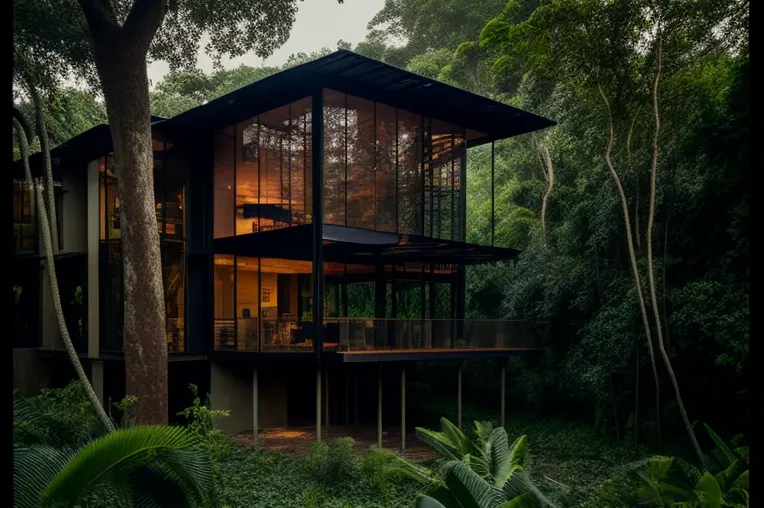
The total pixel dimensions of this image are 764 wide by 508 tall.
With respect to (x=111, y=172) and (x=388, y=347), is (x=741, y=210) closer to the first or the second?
(x=388, y=347)

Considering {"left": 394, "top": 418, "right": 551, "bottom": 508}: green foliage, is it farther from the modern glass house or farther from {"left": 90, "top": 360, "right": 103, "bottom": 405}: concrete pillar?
{"left": 90, "top": 360, "right": 103, "bottom": 405}: concrete pillar

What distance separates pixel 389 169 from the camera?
18375mm

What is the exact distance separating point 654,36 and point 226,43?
10379mm

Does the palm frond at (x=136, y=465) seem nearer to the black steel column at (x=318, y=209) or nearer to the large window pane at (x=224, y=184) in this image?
the black steel column at (x=318, y=209)

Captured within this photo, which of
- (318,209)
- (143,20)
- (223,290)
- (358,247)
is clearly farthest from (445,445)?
(223,290)

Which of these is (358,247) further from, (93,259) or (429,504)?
(429,504)

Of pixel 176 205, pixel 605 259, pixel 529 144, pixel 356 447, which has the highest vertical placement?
pixel 529 144

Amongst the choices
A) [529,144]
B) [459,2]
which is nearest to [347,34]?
[459,2]

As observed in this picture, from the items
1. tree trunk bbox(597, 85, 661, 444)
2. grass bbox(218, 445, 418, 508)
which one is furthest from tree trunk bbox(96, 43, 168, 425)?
tree trunk bbox(597, 85, 661, 444)

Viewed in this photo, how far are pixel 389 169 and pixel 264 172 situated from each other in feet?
11.3

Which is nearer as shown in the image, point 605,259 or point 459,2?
point 605,259

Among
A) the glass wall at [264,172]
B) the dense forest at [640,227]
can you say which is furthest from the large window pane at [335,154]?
the dense forest at [640,227]

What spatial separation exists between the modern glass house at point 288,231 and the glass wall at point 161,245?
0.13 ft

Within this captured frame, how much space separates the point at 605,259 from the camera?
1967 cm
